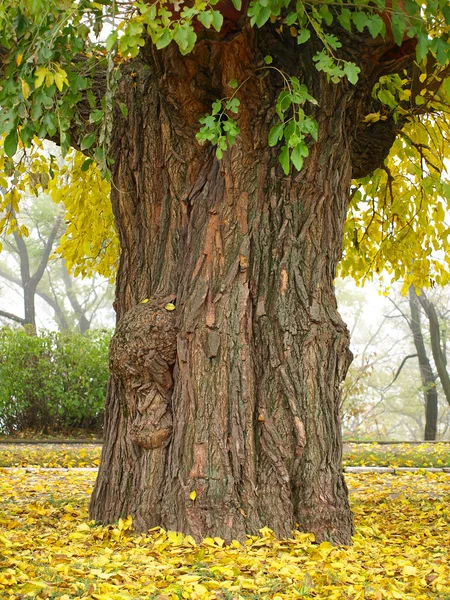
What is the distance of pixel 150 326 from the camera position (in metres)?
4.16

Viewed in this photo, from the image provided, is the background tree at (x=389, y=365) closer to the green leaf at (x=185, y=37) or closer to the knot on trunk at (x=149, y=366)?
the knot on trunk at (x=149, y=366)

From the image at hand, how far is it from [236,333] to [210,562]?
126 cm

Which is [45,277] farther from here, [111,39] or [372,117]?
[111,39]

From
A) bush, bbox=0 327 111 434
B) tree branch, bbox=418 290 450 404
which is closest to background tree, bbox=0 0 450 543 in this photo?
bush, bbox=0 327 111 434

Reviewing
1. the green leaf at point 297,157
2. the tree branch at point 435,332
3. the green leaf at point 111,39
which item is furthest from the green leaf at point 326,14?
the tree branch at point 435,332

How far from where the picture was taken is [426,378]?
16375mm

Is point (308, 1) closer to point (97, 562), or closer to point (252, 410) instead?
point (252, 410)

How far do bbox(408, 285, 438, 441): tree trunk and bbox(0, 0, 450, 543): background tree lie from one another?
11044mm

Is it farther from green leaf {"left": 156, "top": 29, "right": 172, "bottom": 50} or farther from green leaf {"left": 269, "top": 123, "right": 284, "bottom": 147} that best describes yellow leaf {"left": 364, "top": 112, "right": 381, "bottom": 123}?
green leaf {"left": 156, "top": 29, "right": 172, "bottom": 50}

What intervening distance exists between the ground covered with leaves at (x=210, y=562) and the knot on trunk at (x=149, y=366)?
56cm

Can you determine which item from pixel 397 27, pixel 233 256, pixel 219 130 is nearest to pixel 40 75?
pixel 219 130

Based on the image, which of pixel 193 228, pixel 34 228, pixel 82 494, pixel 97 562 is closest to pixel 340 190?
pixel 193 228

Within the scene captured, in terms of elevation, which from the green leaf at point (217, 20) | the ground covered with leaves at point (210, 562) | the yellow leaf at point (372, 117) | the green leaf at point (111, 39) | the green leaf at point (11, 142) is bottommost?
the ground covered with leaves at point (210, 562)

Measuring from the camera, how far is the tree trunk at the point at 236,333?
12.9ft
